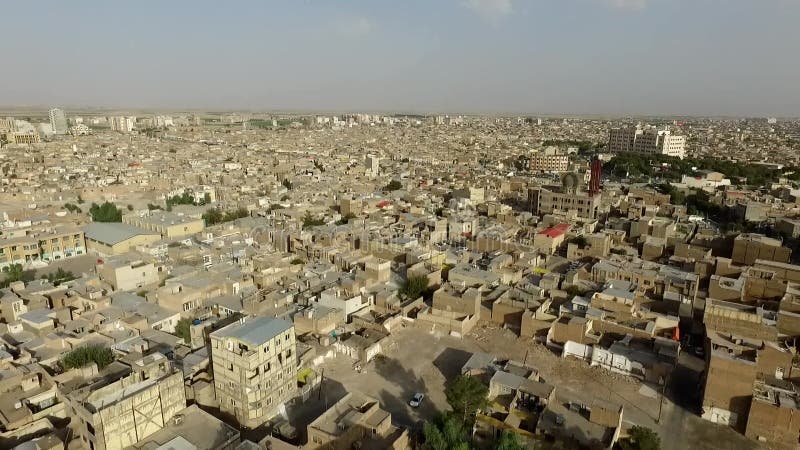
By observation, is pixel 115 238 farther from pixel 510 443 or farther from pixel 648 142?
pixel 648 142

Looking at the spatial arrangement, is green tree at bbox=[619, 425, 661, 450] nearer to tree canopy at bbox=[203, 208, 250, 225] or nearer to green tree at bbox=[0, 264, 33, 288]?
green tree at bbox=[0, 264, 33, 288]

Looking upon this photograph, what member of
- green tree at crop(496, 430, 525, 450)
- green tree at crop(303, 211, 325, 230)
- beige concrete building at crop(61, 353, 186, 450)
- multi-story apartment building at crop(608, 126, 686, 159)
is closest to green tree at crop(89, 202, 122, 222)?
green tree at crop(303, 211, 325, 230)

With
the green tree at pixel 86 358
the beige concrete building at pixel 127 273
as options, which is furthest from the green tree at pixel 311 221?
the green tree at pixel 86 358

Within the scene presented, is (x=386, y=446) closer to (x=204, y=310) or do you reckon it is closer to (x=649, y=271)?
(x=204, y=310)

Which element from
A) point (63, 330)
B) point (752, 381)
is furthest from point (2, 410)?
point (752, 381)

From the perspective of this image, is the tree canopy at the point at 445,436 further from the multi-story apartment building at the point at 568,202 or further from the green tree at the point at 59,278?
the multi-story apartment building at the point at 568,202

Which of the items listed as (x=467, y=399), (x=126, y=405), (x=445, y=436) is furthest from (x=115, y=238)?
(x=445, y=436)
